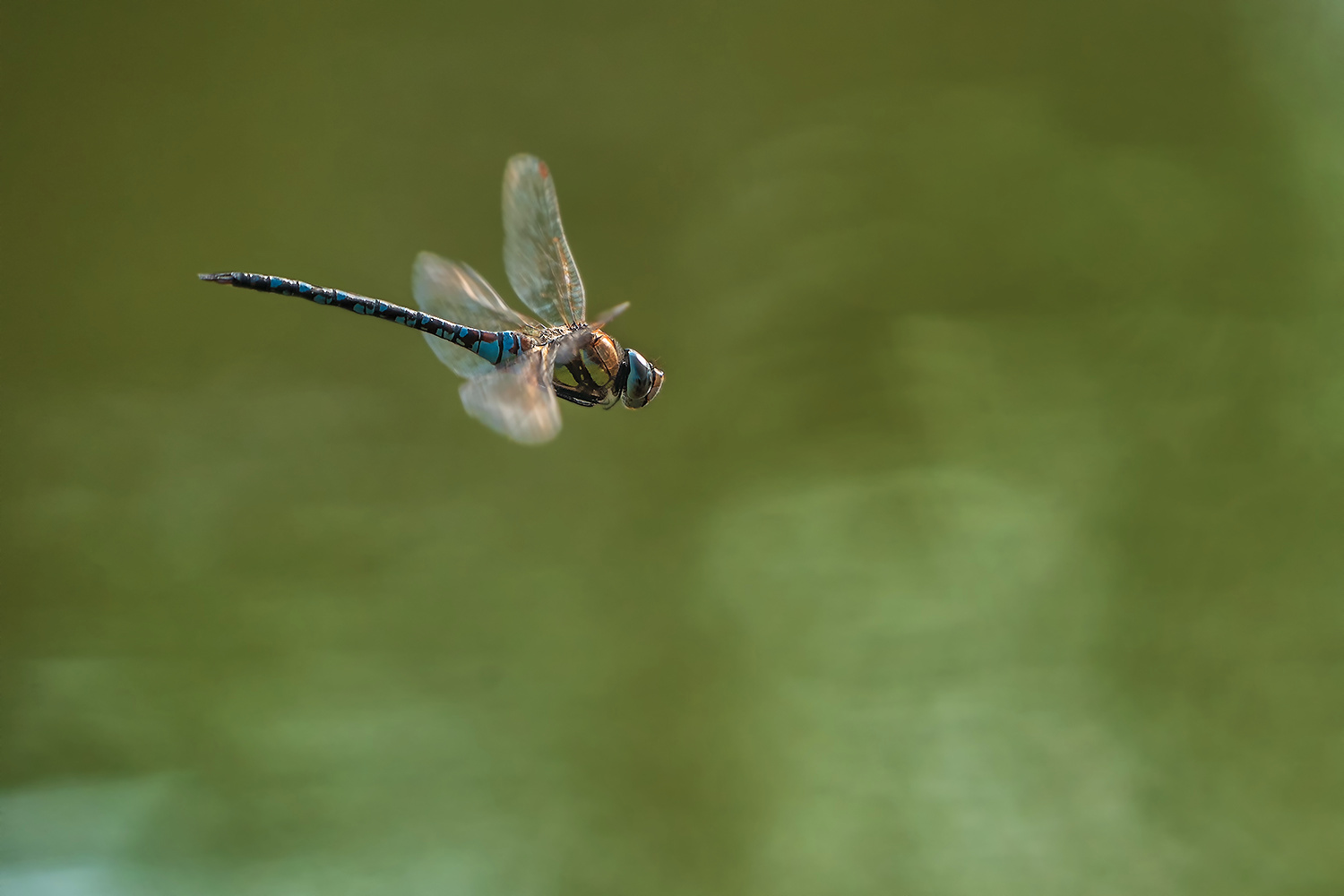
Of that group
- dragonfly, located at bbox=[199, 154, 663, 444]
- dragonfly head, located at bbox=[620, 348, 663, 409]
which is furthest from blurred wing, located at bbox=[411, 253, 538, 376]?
dragonfly head, located at bbox=[620, 348, 663, 409]

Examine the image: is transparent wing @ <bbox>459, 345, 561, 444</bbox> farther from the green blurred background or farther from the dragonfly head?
the green blurred background

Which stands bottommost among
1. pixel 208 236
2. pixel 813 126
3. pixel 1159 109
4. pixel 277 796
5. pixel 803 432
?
pixel 277 796

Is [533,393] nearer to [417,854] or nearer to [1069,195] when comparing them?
[417,854]

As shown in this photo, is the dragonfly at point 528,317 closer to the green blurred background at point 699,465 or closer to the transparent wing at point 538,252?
the transparent wing at point 538,252

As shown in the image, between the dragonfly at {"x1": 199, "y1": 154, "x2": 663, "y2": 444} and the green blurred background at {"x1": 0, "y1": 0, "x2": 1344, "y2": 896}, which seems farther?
the green blurred background at {"x1": 0, "y1": 0, "x2": 1344, "y2": 896}

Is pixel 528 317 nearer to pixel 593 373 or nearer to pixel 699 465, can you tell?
pixel 593 373

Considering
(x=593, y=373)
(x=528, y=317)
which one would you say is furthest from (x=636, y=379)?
(x=528, y=317)

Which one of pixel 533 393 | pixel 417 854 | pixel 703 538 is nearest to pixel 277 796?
pixel 417 854

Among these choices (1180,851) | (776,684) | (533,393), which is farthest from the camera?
(776,684)
